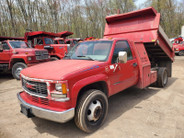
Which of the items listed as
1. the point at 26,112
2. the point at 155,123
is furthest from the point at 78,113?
the point at 155,123

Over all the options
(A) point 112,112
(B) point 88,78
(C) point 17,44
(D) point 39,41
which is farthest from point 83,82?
(D) point 39,41

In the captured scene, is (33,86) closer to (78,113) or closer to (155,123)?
(78,113)

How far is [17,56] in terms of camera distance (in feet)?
25.6

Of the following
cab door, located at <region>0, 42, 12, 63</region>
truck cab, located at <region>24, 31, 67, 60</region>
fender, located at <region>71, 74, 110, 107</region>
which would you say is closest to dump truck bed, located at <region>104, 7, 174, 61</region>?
fender, located at <region>71, 74, 110, 107</region>

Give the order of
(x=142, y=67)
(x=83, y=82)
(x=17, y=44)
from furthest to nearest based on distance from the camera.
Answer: (x=17, y=44), (x=142, y=67), (x=83, y=82)

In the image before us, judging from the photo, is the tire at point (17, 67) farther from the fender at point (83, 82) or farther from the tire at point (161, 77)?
the tire at point (161, 77)

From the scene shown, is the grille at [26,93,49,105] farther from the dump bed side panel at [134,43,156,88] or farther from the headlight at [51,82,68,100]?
the dump bed side panel at [134,43,156,88]

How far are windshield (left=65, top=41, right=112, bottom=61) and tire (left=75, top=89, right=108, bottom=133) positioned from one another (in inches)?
38.6

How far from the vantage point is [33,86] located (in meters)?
3.03

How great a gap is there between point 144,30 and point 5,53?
25.0 feet

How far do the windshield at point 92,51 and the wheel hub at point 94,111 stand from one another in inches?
43.4

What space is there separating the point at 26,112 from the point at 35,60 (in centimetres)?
562

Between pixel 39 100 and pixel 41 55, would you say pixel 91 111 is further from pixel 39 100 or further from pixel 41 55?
pixel 41 55

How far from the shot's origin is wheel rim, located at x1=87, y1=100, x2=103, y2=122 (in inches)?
120
